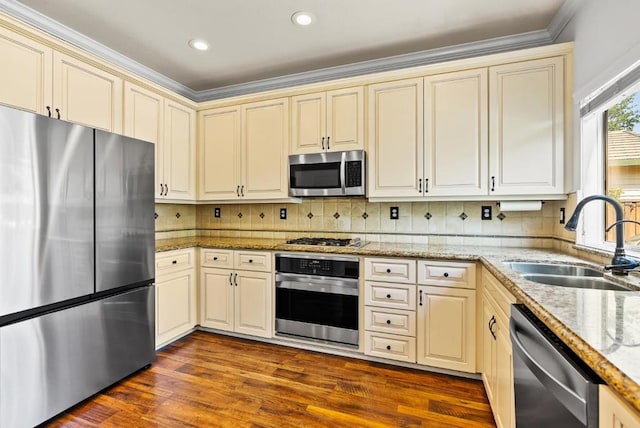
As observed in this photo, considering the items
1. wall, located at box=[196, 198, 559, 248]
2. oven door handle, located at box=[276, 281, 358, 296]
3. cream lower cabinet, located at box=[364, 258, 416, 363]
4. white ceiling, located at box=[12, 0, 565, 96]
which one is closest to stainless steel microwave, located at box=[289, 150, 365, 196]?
wall, located at box=[196, 198, 559, 248]

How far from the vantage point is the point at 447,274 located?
7.41 ft

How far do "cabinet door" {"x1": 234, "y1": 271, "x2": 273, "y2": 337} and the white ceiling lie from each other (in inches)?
80.2

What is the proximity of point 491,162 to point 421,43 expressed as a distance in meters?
1.21


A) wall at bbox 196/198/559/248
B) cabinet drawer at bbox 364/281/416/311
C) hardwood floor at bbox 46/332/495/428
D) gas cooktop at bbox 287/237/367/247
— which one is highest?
wall at bbox 196/198/559/248

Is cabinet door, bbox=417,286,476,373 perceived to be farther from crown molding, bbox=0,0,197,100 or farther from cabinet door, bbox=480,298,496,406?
crown molding, bbox=0,0,197,100

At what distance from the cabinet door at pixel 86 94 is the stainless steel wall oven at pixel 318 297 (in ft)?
5.78

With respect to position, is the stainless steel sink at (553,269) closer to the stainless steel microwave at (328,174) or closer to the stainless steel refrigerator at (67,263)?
the stainless steel microwave at (328,174)

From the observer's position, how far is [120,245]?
2.16 metres

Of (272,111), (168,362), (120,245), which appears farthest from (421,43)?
(168,362)

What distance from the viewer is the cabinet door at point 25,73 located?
1806mm

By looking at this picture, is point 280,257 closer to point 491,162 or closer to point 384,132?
point 384,132

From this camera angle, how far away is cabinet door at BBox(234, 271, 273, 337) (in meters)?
2.82

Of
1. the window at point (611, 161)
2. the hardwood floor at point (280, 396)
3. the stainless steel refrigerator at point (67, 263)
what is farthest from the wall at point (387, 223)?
the stainless steel refrigerator at point (67, 263)

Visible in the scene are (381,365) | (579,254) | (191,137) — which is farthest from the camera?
(191,137)
